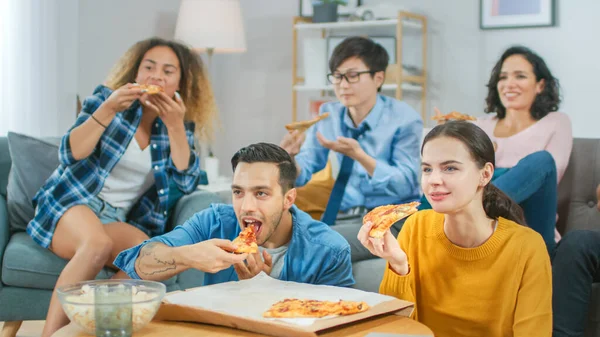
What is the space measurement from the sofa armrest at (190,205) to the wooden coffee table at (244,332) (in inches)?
61.4

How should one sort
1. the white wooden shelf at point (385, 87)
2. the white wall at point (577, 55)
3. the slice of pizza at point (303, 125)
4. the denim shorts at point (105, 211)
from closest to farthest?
the denim shorts at point (105, 211) → the slice of pizza at point (303, 125) → the white wall at point (577, 55) → the white wooden shelf at point (385, 87)

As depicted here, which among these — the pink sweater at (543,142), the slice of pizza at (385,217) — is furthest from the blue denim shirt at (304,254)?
the pink sweater at (543,142)

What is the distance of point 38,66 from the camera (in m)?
4.57

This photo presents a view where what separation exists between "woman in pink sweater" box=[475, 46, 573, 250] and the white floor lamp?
6.54 feet

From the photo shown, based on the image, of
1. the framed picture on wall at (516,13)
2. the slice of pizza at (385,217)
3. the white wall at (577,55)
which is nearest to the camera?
the slice of pizza at (385,217)

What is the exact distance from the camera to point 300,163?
11.2ft

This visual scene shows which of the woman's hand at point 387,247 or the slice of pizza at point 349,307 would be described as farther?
the woman's hand at point 387,247

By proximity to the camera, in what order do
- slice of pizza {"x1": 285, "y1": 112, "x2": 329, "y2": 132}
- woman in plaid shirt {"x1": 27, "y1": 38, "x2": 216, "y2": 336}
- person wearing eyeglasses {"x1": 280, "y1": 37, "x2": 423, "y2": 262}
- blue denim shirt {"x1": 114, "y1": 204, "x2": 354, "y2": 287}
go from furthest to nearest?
slice of pizza {"x1": 285, "y1": 112, "x2": 329, "y2": 132} → person wearing eyeglasses {"x1": 280, "y1": 37, "x2": 423, "y2": 262} → woman in plaid shirt {"x1": 27, "y1": 38, "x2": 216, "y2": 336} → blue denim shirt {"x1": 114, "y1": 204, "x2": 354, "y2": 287}

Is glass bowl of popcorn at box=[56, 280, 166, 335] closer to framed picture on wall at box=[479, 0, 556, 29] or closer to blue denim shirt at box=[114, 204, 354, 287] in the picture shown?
blue denim shirt at box=[114, 204, 354, 287]

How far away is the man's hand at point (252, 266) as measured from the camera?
1.94m

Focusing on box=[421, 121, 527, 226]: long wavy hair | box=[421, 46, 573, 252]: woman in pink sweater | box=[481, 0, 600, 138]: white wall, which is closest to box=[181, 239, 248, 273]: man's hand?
box=[421, 121, 527, 226]: long wavy hair

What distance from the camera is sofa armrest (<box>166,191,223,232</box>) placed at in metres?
3.25

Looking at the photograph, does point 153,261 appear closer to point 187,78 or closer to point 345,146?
point 345,146

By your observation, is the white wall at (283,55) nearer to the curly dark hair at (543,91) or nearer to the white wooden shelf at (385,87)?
the white wooden shelf at (385,87)
